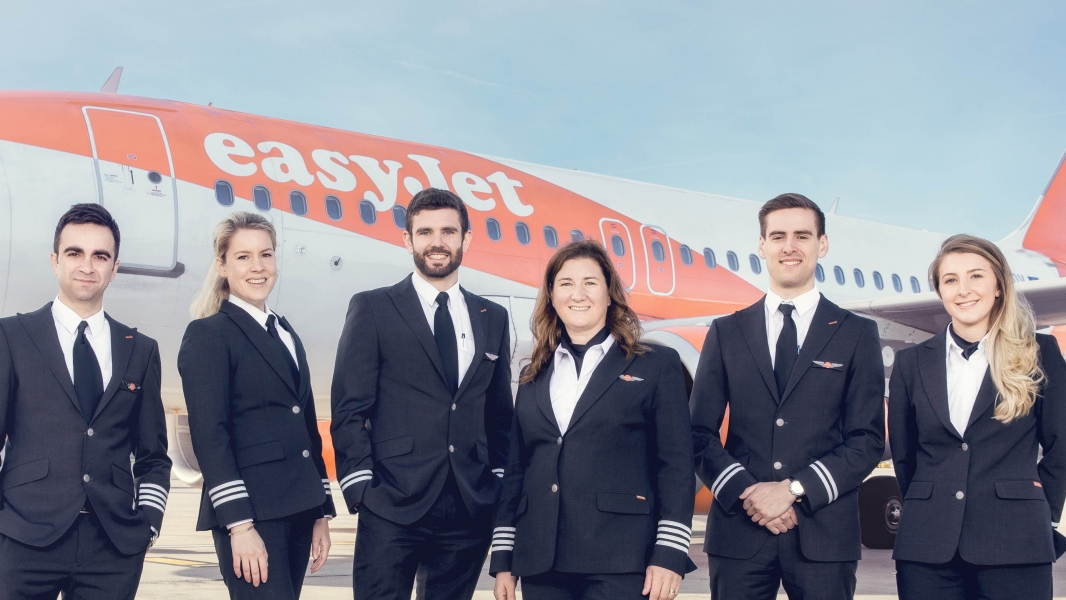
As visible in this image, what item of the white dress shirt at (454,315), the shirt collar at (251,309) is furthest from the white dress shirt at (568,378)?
the shirt collar at (251,309)

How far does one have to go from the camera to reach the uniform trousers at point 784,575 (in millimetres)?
2736

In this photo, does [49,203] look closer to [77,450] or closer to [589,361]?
[77,450]

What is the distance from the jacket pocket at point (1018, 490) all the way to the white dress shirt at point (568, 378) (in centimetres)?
120

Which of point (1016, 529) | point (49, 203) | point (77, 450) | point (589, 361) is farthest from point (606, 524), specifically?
point (49, 203)

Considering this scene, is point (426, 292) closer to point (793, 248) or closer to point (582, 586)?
point (582, 586)

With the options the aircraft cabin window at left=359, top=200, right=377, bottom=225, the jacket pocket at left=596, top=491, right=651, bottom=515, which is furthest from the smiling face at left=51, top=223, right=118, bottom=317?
the aircraft cabin window at left=359, top=200, right=377, bottom=225

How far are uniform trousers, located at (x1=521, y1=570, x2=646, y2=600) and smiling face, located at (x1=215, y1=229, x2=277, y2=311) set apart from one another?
3.89ft

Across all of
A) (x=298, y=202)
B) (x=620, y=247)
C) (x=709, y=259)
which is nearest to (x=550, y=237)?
(x=620, y=247)

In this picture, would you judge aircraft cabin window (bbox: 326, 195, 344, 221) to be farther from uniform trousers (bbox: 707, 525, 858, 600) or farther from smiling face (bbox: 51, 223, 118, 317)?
uniform trousers (bbox: 707, 525, 858, 600)

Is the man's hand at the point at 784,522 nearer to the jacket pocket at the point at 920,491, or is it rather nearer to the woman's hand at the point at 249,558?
the jacket pocket at the point at 920,491

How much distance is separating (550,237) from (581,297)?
16.5 feet

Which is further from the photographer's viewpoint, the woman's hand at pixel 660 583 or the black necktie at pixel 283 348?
the black necktie at pixel 283 348

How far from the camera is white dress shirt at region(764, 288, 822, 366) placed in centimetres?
304

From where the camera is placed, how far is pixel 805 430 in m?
2.88
